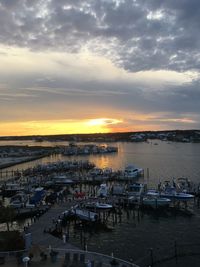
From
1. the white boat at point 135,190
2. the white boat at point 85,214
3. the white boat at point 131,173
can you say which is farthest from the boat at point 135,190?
the white boat at point 131,173

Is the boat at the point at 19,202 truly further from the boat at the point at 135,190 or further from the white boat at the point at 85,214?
the boat at the point at 135,190

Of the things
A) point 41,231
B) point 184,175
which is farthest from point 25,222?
point 184,175

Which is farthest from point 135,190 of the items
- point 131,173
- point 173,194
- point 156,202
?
point 131,173

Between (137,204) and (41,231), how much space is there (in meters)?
17.9

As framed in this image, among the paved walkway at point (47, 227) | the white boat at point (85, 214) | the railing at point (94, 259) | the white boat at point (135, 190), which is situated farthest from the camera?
the white boat at point (135, 190)

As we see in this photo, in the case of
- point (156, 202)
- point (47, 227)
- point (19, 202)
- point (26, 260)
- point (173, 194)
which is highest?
point (26, 260)

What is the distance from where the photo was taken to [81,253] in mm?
23016

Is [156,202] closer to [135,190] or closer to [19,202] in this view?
[135,190]

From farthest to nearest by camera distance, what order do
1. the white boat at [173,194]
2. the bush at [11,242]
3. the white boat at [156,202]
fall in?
the white boat at [173,194], the white boat at [156,202], the bush at [11,242]

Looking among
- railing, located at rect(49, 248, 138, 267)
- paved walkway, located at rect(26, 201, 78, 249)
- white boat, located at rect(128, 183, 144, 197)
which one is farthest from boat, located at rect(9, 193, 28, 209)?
railing, located at rect(49, 248, 138, 267)

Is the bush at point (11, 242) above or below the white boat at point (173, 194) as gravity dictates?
above

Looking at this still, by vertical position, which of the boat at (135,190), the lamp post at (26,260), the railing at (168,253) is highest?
the lamp post at (26,260)

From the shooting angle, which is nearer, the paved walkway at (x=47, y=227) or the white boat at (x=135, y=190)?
the paved walkway at (x=47, y=227)

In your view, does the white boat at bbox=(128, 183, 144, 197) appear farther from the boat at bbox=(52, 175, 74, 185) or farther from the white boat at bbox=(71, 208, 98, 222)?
the boat at bbox=(52, 175, 74, 185)
